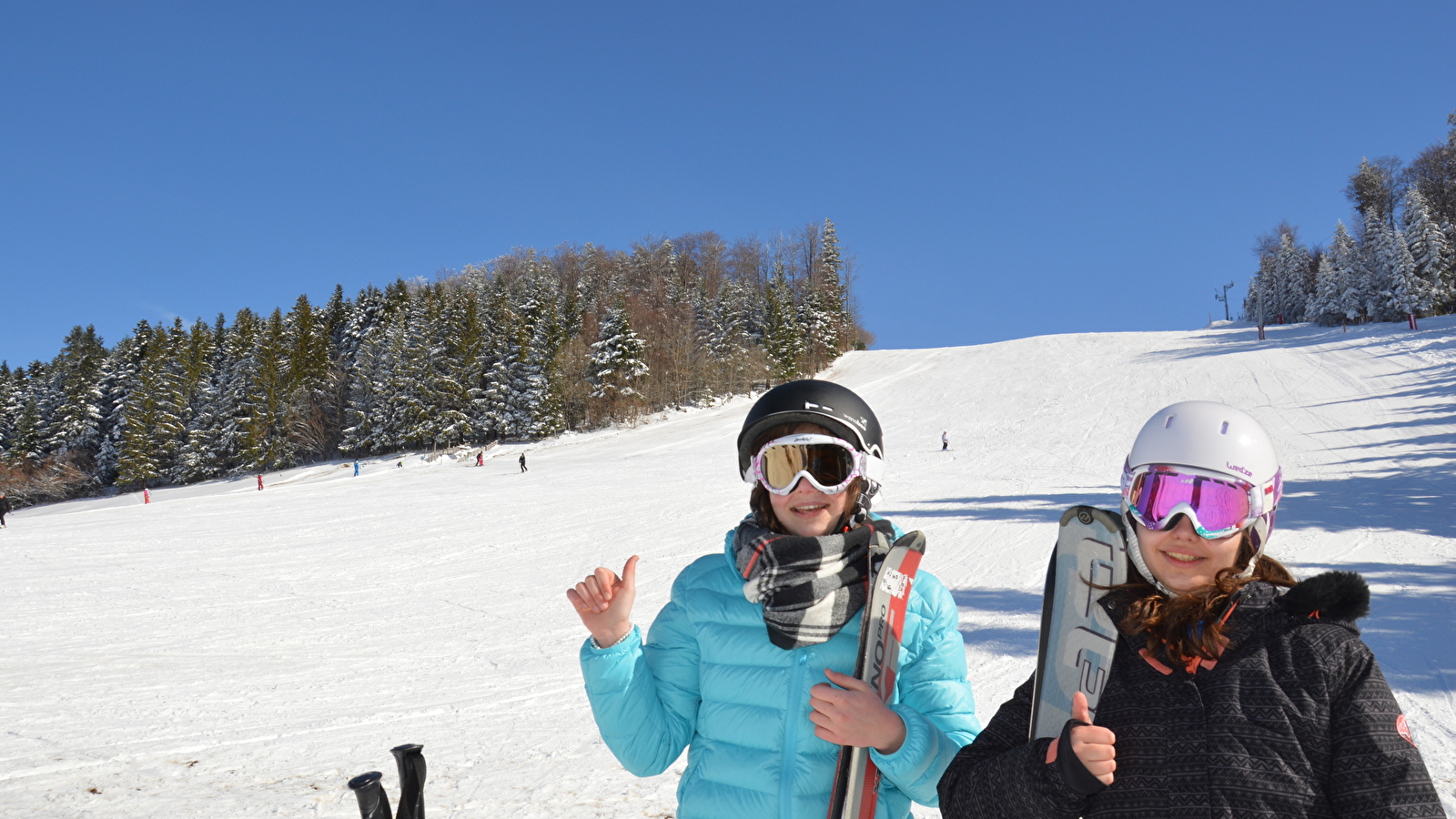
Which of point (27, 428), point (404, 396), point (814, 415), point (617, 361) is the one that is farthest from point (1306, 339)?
point (27, 428)

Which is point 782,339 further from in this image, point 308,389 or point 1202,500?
point 1202,500

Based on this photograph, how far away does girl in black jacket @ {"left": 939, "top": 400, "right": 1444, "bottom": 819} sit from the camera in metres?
1.25

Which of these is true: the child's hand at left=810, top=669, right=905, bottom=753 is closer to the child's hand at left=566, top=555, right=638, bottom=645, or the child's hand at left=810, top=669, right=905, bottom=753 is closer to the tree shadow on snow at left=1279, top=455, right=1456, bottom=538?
the child's hand at left=566, top=555, right=638, bottom=645

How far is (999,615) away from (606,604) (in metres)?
6.81

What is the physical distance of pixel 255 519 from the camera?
1647 centimetres

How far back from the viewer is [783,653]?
5.83 feet

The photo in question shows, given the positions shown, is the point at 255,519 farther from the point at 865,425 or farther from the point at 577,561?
the point at 865,425

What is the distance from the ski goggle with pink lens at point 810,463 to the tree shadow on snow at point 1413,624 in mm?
4189

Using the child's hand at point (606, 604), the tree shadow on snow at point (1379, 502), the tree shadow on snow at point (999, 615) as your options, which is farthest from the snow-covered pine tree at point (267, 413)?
the child's hand at point (606, 604)

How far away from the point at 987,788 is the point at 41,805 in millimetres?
5023

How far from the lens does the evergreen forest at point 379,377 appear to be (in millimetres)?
42688

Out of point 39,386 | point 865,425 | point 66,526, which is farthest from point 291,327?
point 865,425

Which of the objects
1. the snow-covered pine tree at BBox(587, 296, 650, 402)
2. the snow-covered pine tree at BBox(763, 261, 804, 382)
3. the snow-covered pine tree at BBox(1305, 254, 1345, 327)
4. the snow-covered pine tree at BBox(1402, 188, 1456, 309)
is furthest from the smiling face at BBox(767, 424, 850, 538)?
the snow-covered pine tree at BBox(1305, 254, 1345, 327)

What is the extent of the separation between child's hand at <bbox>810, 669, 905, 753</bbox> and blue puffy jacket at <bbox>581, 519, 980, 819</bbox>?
124mm
